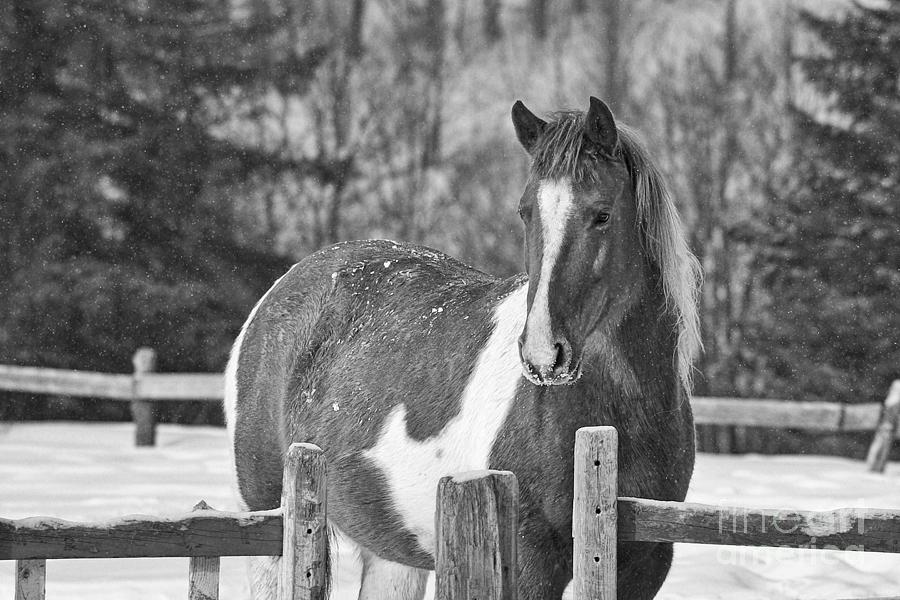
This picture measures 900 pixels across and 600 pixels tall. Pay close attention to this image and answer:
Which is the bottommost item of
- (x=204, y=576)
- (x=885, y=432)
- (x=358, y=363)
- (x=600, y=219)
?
(x=885, y=432)

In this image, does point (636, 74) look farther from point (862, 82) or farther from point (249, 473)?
point (249, 473)

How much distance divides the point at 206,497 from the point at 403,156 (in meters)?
12.4

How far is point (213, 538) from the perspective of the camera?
2.52 m

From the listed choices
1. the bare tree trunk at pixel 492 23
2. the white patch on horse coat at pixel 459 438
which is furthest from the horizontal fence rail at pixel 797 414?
the bare tree trunk at pixel 492 23

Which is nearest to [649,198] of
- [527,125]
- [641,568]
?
[527,125]

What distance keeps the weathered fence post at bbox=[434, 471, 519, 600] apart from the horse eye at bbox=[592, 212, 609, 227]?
0.93 meters

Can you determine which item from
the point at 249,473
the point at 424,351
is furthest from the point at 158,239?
the point at 424,351

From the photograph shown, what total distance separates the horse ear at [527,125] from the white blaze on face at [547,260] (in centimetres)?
31

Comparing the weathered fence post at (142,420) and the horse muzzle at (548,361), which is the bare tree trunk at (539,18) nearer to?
the weathered fence post at (142,420)

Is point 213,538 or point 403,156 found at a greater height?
point 403,156

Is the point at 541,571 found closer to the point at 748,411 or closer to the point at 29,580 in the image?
the point at 29,580

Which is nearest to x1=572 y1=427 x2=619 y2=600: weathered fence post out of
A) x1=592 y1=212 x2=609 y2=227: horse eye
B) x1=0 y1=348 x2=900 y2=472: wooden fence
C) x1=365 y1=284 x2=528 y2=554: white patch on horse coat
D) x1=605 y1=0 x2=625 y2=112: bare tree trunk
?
x1=365 y1=284 x2=528 y2=554: white patch on horse coat

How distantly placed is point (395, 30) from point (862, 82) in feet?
28.4

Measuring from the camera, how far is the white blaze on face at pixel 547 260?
2770 millimetres
